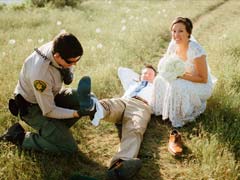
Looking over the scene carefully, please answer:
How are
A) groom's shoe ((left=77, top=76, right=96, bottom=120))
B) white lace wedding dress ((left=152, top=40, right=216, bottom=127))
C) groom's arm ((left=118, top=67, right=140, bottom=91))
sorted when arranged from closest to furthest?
groom's shoe ((left=77, top=76, right=96, bottom=120)) → white lace wedding dress ((left=152, top=40, right=216, bottom=127)) → groom's arm ((left=118, top=67, right=140, bottom=91))

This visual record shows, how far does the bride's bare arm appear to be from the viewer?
18.5 ft

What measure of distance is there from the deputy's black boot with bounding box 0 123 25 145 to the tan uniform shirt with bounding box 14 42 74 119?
1.58ft

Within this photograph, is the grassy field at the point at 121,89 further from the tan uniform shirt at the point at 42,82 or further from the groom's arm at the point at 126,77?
the tan uniform shirt at the point at 42,82

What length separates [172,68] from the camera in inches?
221

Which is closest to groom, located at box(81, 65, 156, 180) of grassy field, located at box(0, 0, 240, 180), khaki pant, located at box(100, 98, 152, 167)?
khaki pant, located at box(100, 98, 152, 167)

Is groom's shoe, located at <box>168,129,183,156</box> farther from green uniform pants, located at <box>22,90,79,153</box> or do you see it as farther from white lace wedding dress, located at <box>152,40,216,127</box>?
green uniform pants, located at <box>22,90,79,153</box>

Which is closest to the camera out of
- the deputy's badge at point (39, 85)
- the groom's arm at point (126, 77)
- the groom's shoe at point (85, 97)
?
the deputy's badge at point (39, 85)

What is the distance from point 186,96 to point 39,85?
242cm

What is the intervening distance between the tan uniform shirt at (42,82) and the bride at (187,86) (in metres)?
1.89

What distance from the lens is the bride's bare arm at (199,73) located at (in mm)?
5652

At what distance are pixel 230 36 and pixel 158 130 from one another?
5.59 metres

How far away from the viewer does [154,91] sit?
5957 millimetres

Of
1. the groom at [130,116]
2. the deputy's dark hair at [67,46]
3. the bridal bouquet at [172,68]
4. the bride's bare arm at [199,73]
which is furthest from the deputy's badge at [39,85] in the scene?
the bride's bare arm at [199,73]

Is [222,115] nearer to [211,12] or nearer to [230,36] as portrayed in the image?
[230,36]
